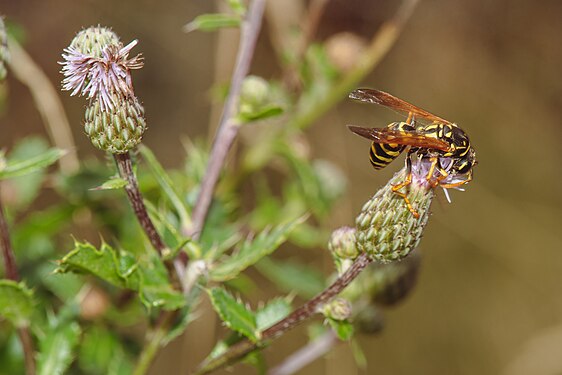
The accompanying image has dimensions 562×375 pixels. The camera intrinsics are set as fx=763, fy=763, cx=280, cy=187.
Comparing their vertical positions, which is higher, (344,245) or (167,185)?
(167,185)

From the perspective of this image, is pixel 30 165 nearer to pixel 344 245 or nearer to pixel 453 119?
pixel 344 245

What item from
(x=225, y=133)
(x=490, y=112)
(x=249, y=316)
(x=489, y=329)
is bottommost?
(x=489, y=329)

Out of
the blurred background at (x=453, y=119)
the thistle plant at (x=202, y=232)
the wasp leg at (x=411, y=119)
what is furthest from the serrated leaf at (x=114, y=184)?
the blurred background at (x=453, y=119)

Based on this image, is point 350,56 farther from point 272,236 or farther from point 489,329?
point 489,329

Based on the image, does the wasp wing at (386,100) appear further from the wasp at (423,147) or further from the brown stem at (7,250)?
the brown stem at (7,250)

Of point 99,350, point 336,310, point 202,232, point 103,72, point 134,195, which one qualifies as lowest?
point 99,350

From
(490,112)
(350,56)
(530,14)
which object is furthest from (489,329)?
(350,56)

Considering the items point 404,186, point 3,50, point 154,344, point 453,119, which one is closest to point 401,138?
point 404,186
